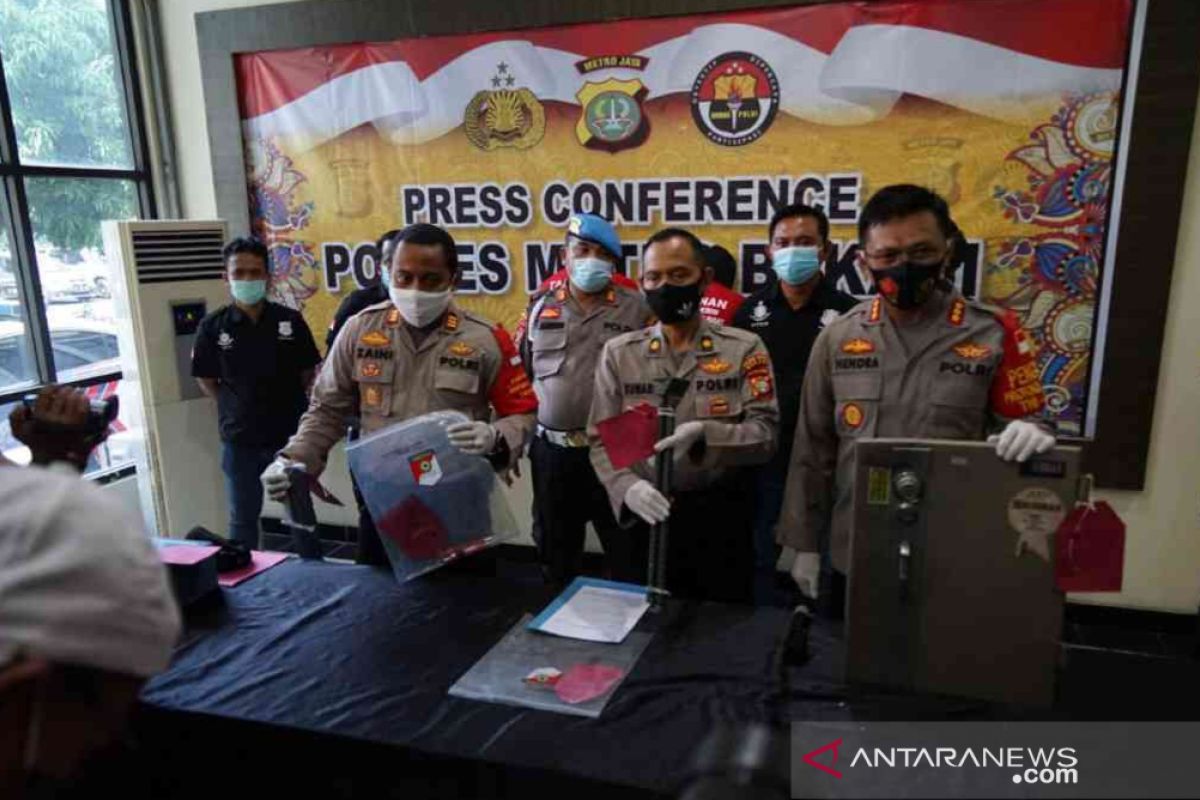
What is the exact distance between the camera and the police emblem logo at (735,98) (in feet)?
9.92

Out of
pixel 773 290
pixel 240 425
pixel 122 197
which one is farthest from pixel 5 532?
pixel 122 197

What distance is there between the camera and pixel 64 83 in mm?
3607

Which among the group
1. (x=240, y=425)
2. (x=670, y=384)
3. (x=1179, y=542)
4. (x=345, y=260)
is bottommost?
(x=1179, y=542)

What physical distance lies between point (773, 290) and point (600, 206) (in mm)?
920

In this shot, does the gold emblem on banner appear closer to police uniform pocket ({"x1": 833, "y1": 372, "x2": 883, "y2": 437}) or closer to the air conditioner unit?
police uniform pocket ({"x1": 833, "y1": 372, "x2": 883, "y2": 437})

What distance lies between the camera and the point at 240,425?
3234mm

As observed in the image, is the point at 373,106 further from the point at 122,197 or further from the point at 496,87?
the point at 122,197

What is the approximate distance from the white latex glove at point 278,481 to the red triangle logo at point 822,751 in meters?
1.31

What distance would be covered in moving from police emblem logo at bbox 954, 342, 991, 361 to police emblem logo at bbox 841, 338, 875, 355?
0.17 m

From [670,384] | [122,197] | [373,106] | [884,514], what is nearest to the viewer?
[884,514]

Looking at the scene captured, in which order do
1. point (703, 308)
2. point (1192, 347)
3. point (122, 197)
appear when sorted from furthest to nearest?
point (122, 197) → point (703, 308) → point (1192, 347)

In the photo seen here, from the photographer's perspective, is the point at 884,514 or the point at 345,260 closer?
the point at 884,514

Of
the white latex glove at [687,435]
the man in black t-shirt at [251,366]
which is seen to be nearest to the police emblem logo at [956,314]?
the white latex glove at [687,435]

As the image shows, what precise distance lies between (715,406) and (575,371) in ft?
2.63
